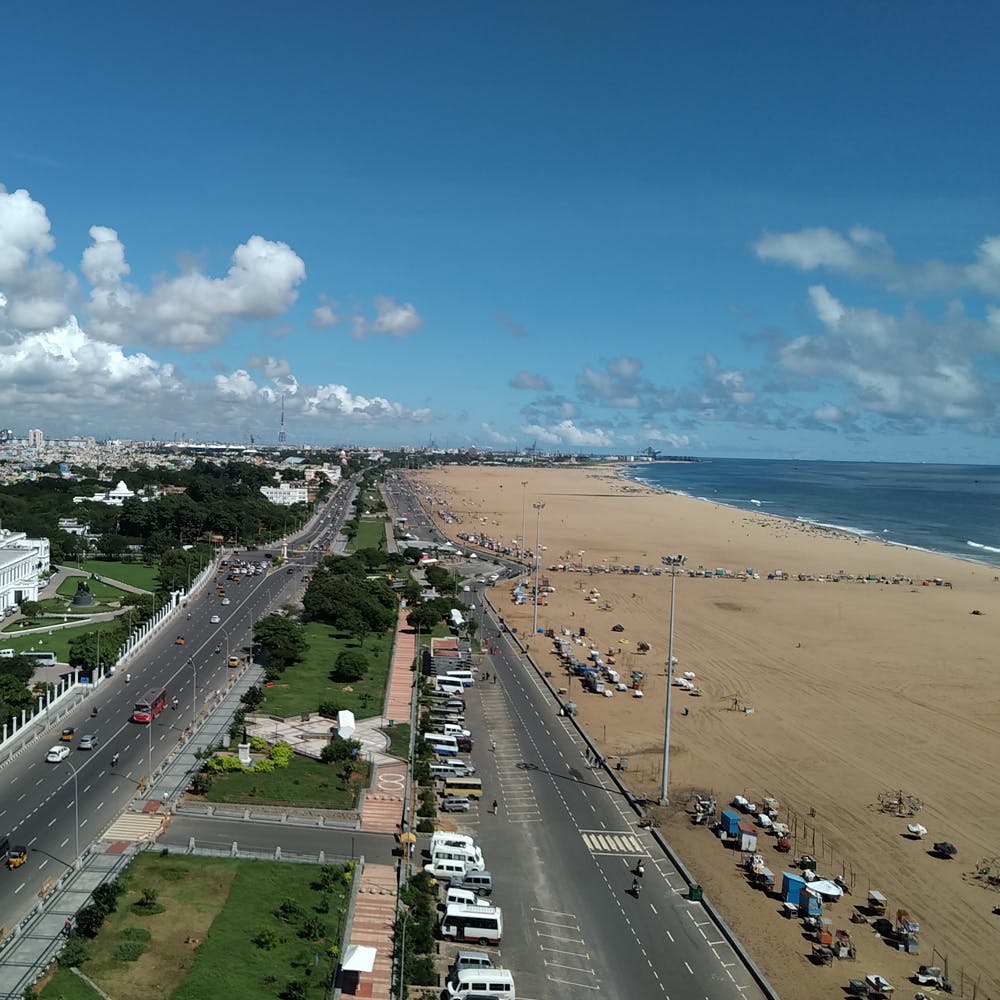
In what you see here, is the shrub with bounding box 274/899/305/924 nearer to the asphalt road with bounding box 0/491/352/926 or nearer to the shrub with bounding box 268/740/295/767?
the asphalt road with bounding box 0/491/352/926

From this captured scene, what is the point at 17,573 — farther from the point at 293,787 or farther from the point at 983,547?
the point at 983,547

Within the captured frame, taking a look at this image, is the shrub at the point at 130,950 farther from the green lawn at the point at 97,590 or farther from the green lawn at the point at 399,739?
the green lawn at the point at 97,590

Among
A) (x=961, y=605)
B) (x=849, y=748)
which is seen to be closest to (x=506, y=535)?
(x=961, y=605)

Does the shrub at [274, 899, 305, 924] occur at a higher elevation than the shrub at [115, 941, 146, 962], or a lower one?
lower

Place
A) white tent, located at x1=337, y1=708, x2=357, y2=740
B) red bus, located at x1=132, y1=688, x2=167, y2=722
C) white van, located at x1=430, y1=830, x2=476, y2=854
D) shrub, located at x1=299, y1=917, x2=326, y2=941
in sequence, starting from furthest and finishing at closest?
red bus, located at x1=132, y1=688, x2=167, y2=722
white tent, located at x1=337, y1=708, x2=357, y2=740
white van, located at x1=430, y1=830, x2=476, y2=854
shrub, located at x1=299, y1=917, x2=326, y2=941

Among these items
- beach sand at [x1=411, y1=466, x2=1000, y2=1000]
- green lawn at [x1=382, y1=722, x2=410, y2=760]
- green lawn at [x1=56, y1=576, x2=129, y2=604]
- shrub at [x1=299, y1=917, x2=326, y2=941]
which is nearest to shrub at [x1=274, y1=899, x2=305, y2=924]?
shrub at [x1=299, y1=917, x2=326, y2=941]

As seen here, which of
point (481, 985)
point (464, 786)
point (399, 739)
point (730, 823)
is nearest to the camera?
point (481, 985)

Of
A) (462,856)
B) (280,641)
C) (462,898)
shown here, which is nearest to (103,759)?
(280,641)

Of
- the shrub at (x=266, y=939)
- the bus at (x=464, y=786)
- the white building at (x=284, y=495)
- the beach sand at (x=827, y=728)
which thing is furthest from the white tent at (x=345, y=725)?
the white building at (x=284, y=495)
